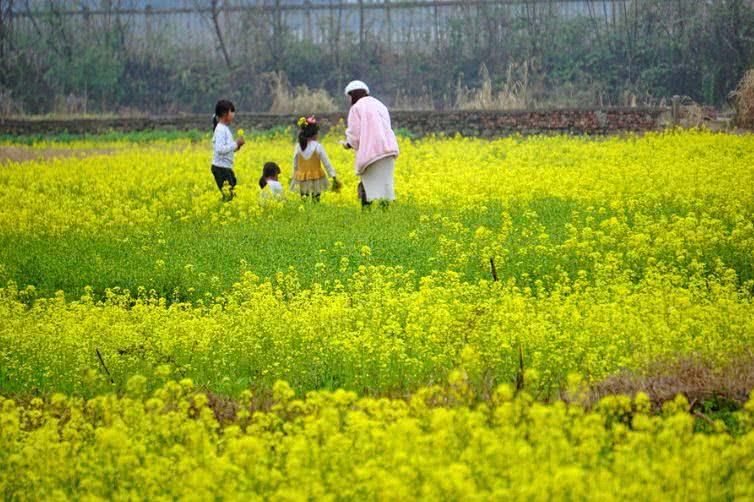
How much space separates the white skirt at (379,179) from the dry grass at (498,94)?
1077 cm

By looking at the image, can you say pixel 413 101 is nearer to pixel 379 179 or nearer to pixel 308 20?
pixel 308 20

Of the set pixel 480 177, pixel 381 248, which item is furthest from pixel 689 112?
pixel 381 248

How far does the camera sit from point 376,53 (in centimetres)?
2931

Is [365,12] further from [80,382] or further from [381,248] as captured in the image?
[80,382]

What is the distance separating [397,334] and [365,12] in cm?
2254

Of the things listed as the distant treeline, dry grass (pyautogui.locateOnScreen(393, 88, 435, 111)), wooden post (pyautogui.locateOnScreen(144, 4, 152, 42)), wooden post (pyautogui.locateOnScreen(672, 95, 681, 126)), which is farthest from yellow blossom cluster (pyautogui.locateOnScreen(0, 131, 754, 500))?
wooden post (pyautogui.locateOnScreen(144, 4, 152, 42))

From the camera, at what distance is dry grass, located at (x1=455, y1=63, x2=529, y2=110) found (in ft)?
82.1

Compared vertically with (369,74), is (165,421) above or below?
below

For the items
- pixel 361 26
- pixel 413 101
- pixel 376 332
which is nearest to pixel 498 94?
pixel 413 101

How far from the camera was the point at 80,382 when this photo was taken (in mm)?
7367

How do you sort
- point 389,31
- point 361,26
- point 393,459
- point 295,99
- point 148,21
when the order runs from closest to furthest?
point 393,459, point 295,99, point 361,26, point 389,31, point 148,21

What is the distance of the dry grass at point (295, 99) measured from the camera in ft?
87.2

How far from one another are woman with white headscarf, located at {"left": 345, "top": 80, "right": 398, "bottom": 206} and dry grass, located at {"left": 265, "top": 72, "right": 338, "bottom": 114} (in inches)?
496

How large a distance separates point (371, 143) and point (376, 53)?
16.5 m
